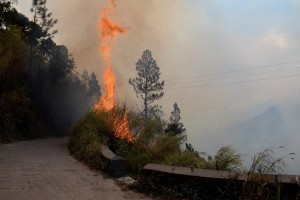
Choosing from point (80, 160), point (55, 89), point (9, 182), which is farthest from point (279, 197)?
point (55, 89)

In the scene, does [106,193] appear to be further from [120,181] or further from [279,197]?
[279,197]

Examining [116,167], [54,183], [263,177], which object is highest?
[263,177]

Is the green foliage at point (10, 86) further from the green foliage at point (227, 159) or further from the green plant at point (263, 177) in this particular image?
the green plant at point (263, 177)

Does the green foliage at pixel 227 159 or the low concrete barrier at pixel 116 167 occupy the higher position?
the green foliage at pixel 227 159

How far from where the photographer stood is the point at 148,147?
36.3ft

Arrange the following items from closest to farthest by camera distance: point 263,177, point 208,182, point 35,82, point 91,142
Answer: point 263,177 < point 208,182 < point 91,142 < point 35,82

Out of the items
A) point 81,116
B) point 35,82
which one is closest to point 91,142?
point 81,116

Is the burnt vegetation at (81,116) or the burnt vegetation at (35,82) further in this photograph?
the burnt vegetation at (35,82)

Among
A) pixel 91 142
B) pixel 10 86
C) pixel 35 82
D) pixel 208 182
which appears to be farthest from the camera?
pixel 35 82

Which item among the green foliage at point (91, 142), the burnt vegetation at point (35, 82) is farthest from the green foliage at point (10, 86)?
the green foliage at point (91, 142)

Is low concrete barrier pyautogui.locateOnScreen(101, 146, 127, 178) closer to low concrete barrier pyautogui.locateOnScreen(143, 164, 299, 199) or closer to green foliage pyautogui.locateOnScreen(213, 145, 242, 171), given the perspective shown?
low concrete barrier pyautogui.locateOnScreen(143, 164, 299, 199)

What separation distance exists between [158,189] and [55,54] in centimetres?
4431

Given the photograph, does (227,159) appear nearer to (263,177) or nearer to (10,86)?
(263,177)

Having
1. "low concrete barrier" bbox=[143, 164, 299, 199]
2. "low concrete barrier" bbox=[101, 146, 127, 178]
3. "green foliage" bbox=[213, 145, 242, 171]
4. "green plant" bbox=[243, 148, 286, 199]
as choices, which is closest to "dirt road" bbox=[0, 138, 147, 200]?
"low concrete barrier" bbox=[101, 146, 127, 178]
